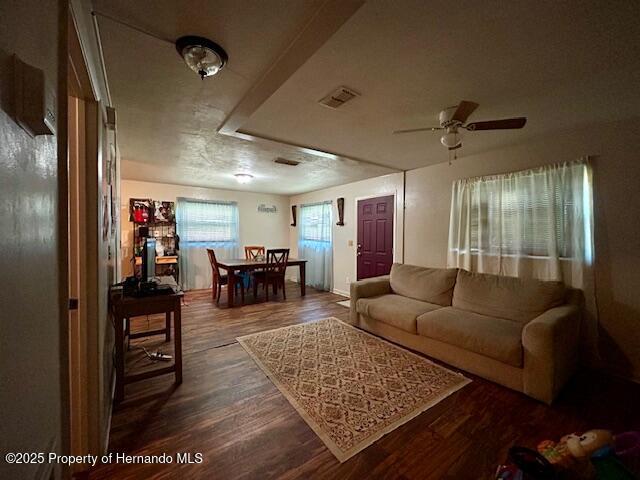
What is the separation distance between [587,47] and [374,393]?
8.56ft

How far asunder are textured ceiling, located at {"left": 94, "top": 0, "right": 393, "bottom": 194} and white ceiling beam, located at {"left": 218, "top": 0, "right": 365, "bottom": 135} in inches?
1.6

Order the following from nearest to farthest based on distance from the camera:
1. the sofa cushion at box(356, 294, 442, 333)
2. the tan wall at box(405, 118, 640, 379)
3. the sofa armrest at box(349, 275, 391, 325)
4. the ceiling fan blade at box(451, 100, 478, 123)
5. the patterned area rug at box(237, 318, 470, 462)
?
the patterned area rug at box(237, 318, 470, 462) → the ceiling fan blade at box(451, 100, 478, 123) → the tan wall at box(405, 118, 640, 379) → the sofa cushion at box(356, 294, 442, 333) → the sofa armrest at box(349, 275, 391, 325)

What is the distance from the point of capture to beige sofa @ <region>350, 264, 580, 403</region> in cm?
192

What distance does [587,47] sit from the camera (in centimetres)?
146

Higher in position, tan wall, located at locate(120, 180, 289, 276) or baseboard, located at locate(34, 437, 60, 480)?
tan wall, located at locate(120, 180, 289, 276)

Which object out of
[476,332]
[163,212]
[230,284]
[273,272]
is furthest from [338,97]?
[163,212]

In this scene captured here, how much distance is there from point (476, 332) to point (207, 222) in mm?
Result: 5434

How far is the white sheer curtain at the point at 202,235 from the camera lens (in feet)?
18.1

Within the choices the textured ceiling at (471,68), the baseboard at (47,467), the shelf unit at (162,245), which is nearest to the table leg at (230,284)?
the shelf unit at (162,245)

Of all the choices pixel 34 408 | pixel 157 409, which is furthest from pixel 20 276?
pixel 157 409

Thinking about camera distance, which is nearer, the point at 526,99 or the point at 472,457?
the point at 472,457

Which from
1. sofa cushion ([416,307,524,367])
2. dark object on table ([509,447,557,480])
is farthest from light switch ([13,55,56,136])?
sofa cushion ([416,307,524,367])

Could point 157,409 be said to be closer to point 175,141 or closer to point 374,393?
point 374,393

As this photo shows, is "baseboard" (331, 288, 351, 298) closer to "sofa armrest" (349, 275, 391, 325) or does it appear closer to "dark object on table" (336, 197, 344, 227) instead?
"dark object on table" (336, 197, 344, 227)
